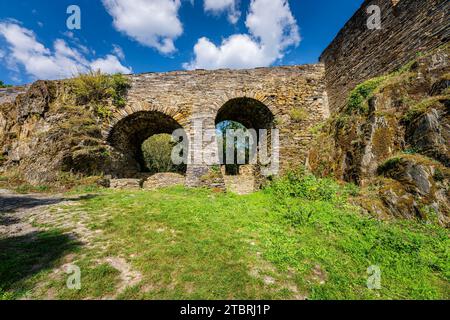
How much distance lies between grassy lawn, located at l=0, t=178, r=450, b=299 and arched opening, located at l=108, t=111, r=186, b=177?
17.7 ft

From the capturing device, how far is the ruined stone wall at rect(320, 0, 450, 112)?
6.07m

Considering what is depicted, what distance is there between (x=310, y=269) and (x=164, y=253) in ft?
7.84

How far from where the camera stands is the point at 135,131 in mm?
11211

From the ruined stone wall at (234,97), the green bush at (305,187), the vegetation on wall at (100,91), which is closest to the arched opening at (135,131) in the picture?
the ruined stone wall at (234,97)

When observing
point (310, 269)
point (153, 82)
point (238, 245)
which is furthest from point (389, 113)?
point (153, 82)

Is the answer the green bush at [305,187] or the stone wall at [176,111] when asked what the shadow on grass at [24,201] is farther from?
the green bush at [305,187]

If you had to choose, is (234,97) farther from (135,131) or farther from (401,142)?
(401,142)

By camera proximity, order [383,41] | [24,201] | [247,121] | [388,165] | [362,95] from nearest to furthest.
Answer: [388,165] < [24,201] < [362,95] < [383,41] < [247,121]

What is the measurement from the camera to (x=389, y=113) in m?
5.93

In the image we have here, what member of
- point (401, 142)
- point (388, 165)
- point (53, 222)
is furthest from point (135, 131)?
point (401, 142)

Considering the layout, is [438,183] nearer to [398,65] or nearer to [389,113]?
[389,113]

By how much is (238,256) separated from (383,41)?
30.8 feet
